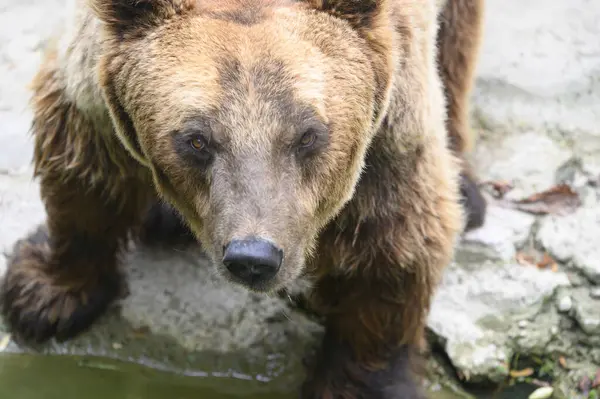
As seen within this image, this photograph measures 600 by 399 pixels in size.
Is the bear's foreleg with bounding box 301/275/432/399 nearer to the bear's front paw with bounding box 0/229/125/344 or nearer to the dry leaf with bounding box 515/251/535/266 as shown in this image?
the dry leaf with bounding box 515/251/535/266

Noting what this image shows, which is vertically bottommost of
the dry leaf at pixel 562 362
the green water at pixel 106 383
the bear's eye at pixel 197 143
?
the green water at pixel 106 383

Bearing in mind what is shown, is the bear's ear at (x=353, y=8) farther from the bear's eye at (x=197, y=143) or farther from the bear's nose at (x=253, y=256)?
the bear's nose at (x=253, y=256)

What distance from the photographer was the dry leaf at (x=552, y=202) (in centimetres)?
557

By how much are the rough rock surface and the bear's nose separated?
1911mm

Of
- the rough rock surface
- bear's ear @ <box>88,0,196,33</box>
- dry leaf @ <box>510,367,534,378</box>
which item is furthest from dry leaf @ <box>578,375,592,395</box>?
bear's ear @ <box>88,0,196,33</box>

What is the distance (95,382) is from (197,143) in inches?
86.0

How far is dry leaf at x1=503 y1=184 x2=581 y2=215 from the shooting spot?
A: 18.3 feet

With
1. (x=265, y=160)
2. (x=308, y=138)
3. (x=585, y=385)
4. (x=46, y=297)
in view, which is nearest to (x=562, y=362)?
(x=585, y=385)

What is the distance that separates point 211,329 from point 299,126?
216 cm

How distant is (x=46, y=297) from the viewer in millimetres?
5051

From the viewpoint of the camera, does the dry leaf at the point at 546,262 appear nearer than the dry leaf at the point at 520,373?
No

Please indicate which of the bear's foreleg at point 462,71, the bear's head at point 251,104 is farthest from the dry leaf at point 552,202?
Answer: the bear's head at point 251,104

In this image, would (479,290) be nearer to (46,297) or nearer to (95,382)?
(95,382)

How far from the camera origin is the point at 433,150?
4070 millimetres
